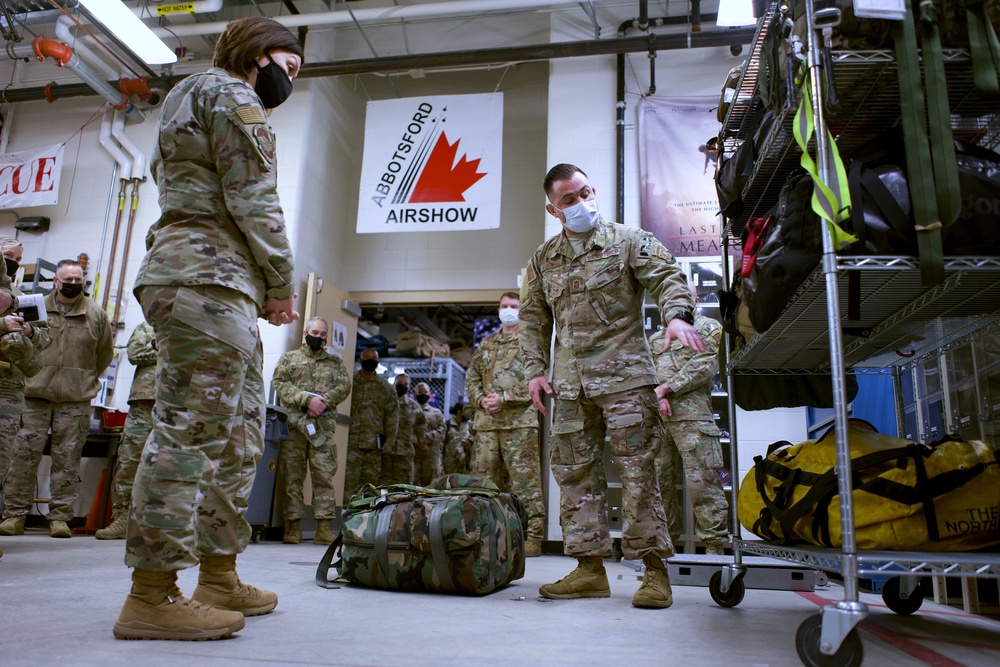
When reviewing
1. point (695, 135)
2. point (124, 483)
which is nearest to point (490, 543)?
point (124, 483)

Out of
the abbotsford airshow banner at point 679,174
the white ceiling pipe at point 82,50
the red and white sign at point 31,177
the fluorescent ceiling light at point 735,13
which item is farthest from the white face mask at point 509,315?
the red and white sign at point 31,177

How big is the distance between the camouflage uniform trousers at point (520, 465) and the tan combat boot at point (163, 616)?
11.6ft

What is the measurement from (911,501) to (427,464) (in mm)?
7163

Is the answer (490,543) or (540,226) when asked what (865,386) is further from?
(540,226)

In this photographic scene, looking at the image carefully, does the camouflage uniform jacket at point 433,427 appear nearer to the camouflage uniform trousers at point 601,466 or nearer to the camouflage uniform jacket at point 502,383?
the camouflage uniform jacket at point 502,383

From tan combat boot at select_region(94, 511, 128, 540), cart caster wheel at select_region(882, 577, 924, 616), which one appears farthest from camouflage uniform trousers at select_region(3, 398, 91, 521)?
cart caster wheel at select_region(882, 577, 924, 616)

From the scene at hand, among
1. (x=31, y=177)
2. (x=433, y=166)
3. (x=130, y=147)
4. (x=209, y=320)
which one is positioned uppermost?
(x=130, y=147)

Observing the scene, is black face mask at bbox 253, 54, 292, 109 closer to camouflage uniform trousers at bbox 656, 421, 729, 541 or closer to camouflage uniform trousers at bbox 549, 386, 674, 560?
camouflage uniform trousers at bbox 549, 386, 674, 560

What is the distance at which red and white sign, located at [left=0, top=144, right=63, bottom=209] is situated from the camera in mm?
6617

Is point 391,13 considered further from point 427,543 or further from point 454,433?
point 454,433

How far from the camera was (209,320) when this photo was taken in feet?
5.31

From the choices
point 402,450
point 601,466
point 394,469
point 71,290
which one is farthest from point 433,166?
point 601,466

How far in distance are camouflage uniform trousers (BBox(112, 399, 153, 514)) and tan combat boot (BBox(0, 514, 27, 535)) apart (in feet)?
1.73

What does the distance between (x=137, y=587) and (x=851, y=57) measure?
6.34ft
